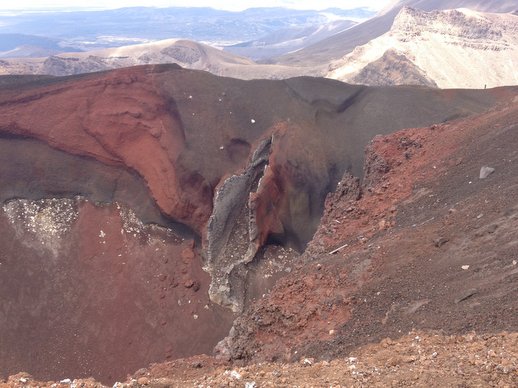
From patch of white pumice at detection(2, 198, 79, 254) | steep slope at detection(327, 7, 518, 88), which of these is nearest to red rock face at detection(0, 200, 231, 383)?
patch of white pumice at detection(2, 198, 79, 254)

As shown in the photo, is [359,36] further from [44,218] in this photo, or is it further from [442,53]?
[44,218]

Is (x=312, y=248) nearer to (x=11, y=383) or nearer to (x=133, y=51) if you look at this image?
(x=11, y=383)

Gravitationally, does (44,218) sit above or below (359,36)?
below

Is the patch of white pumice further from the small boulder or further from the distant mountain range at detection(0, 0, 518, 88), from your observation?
the distant mountain range at detection(0, 0, 518, 88)

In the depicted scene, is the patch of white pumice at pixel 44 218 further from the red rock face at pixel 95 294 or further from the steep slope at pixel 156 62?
the steep slope at pixel 156 62

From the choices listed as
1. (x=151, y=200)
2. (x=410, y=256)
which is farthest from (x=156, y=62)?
(x=410, y=256)
